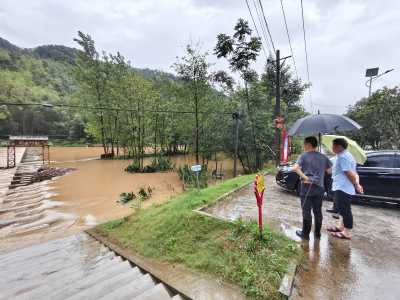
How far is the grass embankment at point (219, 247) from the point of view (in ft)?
6.66

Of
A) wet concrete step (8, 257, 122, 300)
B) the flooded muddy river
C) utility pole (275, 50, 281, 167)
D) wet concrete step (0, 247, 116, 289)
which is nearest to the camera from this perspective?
wet concrete step (8, 257, 122, 300)

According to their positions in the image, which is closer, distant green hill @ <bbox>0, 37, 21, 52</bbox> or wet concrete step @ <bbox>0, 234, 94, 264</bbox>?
wet concrete step @ <bbox>0, 234, 94, 264</bbox>

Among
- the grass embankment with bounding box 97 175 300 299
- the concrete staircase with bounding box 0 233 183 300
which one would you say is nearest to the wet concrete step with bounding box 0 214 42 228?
the concrete staircase with bounding box 0 233 183 300

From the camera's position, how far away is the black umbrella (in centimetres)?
336

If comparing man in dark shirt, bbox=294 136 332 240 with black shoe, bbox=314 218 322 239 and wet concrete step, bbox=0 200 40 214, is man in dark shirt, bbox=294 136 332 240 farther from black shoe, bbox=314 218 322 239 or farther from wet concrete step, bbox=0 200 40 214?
wet concrete step, bbox=0 200 40 214

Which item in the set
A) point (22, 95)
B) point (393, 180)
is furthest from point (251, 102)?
point (22, 95)

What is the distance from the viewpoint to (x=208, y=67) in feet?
33.4

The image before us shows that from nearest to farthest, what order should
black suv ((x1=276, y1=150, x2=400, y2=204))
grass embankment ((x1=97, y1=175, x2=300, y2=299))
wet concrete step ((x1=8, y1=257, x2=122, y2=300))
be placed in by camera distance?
grass embankment ((x1=97, y1=175, x2=300, y2=299)) → wet concrete step ((x1=8, y1=257, x2=122, y2=300)) → black suv ((x1=276, y1=150, x2=400, y2=204))

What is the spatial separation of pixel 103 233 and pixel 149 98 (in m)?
11.2

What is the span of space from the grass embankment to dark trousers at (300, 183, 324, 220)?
545 mm

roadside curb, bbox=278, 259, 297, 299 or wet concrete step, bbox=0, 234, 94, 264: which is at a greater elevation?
roadside curb, bbox=278, 259, 297, 299

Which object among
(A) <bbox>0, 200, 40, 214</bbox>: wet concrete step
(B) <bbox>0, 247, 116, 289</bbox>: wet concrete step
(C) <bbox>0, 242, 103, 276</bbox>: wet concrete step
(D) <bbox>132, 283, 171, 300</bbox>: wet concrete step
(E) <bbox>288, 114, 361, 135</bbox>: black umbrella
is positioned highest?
(E) <bbox>288, 114, 361, 135</bbox>: black umbrella

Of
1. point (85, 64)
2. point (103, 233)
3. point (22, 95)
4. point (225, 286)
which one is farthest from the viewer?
point (22, 95)

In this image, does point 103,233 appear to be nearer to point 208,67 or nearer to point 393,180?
point 393,180
